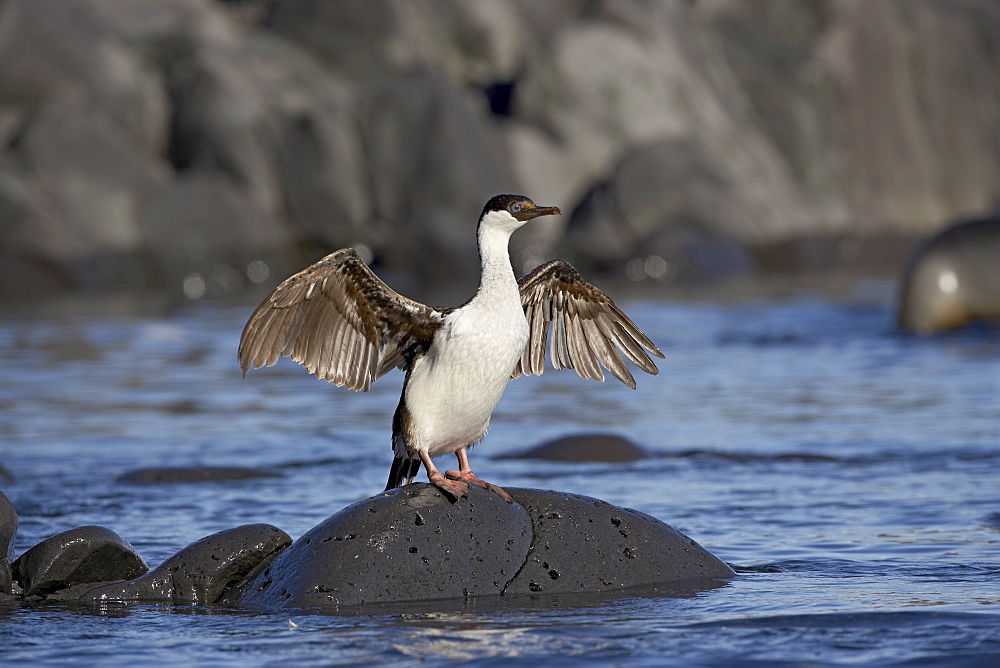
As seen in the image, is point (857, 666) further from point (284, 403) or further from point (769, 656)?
point (284, 403)

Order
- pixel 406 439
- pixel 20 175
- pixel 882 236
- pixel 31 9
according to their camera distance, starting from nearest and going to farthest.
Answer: pixel 406 439 < pixel 20 175 < pixel 31 9 < pixel 882 236

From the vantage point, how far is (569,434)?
37.6 feet

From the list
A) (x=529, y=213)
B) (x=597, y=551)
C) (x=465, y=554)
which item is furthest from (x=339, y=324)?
(x=597, y=551)

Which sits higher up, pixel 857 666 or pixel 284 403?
pixel 284 403

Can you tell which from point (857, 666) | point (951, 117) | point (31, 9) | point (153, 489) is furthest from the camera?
point (951, 117)

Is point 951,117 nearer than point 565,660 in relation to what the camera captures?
No

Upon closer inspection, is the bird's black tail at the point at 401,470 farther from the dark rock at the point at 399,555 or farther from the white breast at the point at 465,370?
the white breast at the point at 465,370

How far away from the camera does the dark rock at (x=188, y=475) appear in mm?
10383

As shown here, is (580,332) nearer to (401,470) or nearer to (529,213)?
(529,213)

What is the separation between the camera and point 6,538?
7.25 m

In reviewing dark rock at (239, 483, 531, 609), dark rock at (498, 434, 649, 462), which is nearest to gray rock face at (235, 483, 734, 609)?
dark rock at (239, 483, 531, 609)

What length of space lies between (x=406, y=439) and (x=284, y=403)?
325 inches

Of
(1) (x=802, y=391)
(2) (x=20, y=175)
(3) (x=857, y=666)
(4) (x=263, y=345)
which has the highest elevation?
(2) (x=20, y=175)

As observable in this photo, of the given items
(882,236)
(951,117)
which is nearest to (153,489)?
(882,236)
